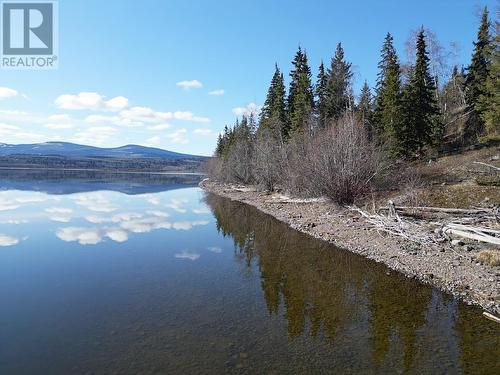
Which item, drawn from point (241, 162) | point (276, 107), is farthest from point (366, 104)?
point (241, 162)

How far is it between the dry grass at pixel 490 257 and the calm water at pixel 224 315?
10.2 feet

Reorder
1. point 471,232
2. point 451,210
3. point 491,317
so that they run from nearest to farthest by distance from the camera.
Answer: point 491,317 < point 471,232 < point 451,210

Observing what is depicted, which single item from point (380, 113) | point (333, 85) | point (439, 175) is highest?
point (333, 85)

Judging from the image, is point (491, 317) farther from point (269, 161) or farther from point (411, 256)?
point (269, 161)

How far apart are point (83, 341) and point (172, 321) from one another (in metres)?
2.45

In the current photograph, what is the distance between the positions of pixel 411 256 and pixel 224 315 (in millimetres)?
9998

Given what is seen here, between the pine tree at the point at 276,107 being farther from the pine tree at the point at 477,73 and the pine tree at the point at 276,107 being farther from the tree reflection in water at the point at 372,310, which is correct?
the tree reflection in water at the point at 372,310

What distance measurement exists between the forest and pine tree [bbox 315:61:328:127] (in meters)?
0.18

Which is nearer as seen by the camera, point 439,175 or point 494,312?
point 494,312

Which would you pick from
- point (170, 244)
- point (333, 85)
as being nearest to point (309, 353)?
point (170, 244)

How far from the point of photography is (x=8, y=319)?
10.6 m

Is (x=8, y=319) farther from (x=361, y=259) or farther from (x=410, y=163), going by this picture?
(x=410, y=163)

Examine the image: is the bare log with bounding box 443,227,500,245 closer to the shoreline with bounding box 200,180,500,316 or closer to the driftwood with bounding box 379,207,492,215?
the shoreline with bounding box 200,180,500,316

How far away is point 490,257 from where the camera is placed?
14.7 m
